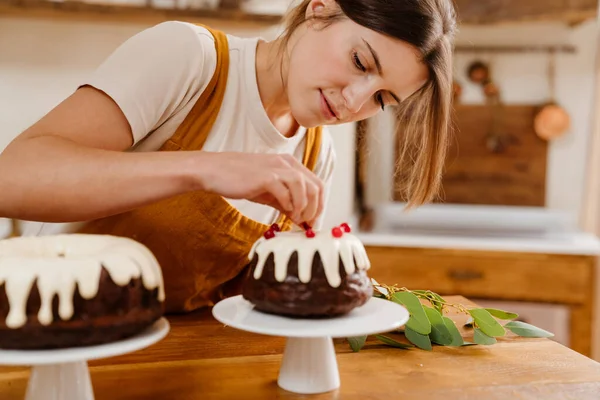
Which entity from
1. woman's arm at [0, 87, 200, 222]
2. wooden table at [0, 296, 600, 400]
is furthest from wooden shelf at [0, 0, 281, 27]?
wooden table at [0, 296, 600, 400]

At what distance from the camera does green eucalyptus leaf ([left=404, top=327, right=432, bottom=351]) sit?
1046mm

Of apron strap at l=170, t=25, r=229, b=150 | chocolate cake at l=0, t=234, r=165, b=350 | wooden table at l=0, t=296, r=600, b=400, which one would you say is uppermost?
apron strap at l=170, t=25, r=229, b=150

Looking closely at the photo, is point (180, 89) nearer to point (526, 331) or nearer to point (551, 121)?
point (526, 331)

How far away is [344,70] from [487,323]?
1.67ft

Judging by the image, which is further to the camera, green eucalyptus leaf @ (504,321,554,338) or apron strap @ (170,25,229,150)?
apron strap @ (170,25,229,150)

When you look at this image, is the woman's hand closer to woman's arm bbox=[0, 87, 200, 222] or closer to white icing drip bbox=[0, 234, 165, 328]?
woman's arm bbox=[0, 87, 200, 222]

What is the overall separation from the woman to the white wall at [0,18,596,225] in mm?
1482

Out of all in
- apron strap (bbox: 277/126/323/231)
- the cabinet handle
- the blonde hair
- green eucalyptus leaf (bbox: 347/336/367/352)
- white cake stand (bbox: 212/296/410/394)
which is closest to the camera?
white cake stand (bbox: 212/296/410/394)

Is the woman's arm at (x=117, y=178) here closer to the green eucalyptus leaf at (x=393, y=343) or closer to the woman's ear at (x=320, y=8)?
the green eucalyptus leaf at (x=393, y=343)

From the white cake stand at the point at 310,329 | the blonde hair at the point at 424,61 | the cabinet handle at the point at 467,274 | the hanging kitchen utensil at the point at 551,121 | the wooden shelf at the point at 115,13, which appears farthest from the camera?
the hanging kitchen utensil at the point at 551,121

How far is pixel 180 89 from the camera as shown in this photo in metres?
1.16

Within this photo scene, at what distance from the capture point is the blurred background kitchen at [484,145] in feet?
8.61

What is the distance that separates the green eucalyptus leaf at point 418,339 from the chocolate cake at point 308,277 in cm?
20

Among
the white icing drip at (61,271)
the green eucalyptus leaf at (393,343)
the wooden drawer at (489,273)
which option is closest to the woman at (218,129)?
the white icing drip at (61,271)
